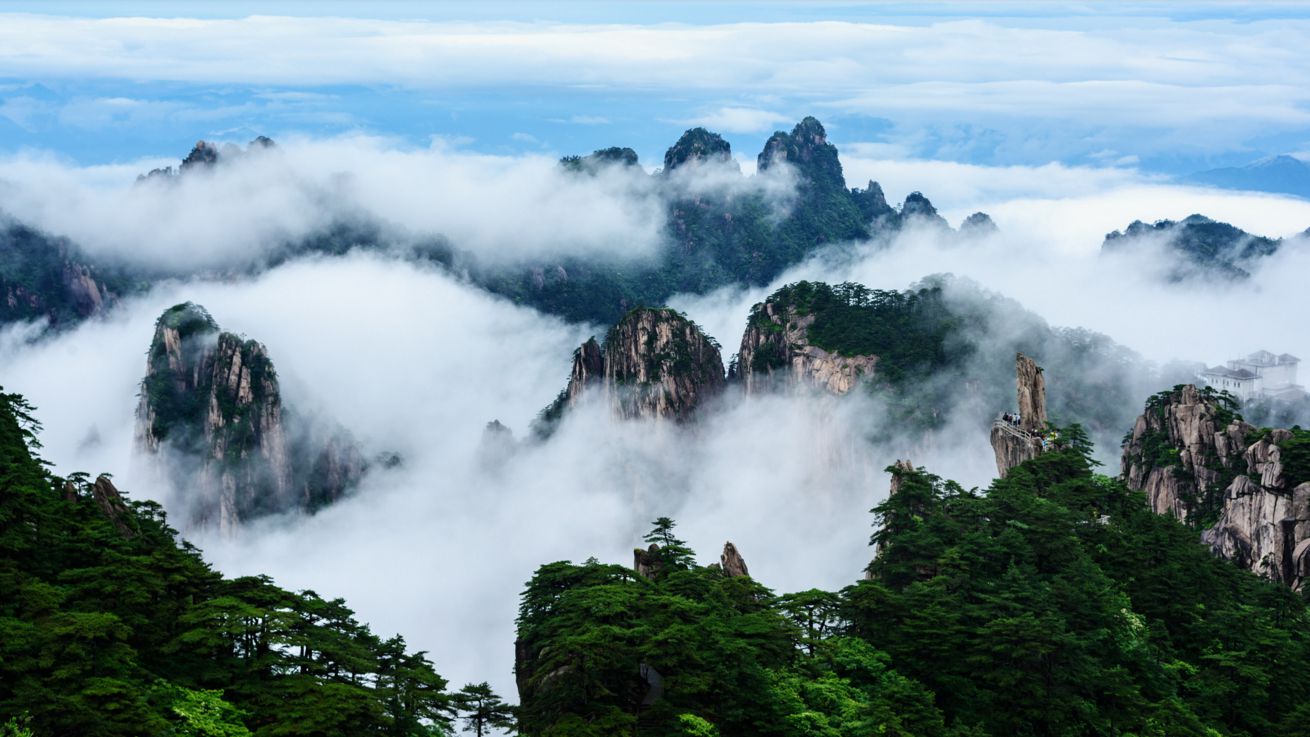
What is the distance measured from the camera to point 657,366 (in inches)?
5507

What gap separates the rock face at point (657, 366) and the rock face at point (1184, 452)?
62.2 metres

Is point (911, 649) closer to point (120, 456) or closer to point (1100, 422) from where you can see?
point (1100, 422)

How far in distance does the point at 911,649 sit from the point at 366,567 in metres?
108

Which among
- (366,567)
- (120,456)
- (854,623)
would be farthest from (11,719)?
(120,456)

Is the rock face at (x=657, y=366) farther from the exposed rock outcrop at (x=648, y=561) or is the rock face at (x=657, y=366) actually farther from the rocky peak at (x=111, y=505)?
the rocky peak at (x=111, y=505)

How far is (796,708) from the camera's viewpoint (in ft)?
135

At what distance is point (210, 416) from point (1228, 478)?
113 meters

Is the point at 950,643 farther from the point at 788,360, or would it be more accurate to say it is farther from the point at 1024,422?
the point at 788,360

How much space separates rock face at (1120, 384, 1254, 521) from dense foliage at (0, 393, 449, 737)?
54.4 m

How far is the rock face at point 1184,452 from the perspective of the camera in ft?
253

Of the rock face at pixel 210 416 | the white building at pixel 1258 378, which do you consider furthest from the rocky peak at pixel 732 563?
the rock face at pixel 210 416

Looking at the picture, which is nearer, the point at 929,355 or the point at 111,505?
the point at 111,505

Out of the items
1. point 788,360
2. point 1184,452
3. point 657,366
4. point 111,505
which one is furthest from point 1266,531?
point 657,366

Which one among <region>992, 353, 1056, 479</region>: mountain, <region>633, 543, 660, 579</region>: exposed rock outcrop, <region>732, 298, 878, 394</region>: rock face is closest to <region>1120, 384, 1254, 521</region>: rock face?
<region>992, 353, 1056, 479</region>: mountain
